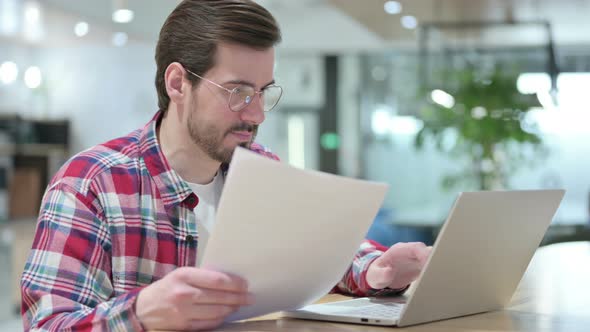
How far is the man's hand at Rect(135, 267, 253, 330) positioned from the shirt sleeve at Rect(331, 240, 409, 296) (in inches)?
18.4

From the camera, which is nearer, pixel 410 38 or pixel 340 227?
pixel 340 227

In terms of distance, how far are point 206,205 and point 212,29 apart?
347mm

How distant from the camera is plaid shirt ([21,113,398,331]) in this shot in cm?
114

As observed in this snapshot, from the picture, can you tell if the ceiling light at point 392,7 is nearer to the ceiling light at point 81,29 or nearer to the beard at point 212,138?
the ceiling light at point 81,29

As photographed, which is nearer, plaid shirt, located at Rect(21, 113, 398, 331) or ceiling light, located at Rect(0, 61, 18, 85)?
plaid shirt, located at Rect(21, 113, 398, 331)

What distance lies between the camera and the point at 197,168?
1535mm

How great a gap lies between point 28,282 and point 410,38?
6.63 m

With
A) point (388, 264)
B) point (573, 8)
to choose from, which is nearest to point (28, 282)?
point (388, 264)

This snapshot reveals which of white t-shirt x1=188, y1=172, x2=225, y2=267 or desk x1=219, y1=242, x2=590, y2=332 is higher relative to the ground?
white t-shirt x1=188, y1=172, x2=225, y2=267

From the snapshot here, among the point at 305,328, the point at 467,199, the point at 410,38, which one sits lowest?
the point at 305,328

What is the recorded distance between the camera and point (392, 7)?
21.1ft

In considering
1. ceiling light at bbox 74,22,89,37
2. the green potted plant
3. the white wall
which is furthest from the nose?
the white wall

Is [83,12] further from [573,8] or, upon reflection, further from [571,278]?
[571,278]

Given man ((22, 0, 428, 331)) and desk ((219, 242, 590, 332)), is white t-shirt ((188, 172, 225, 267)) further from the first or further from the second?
desk ((219, 242, 590, 332))
